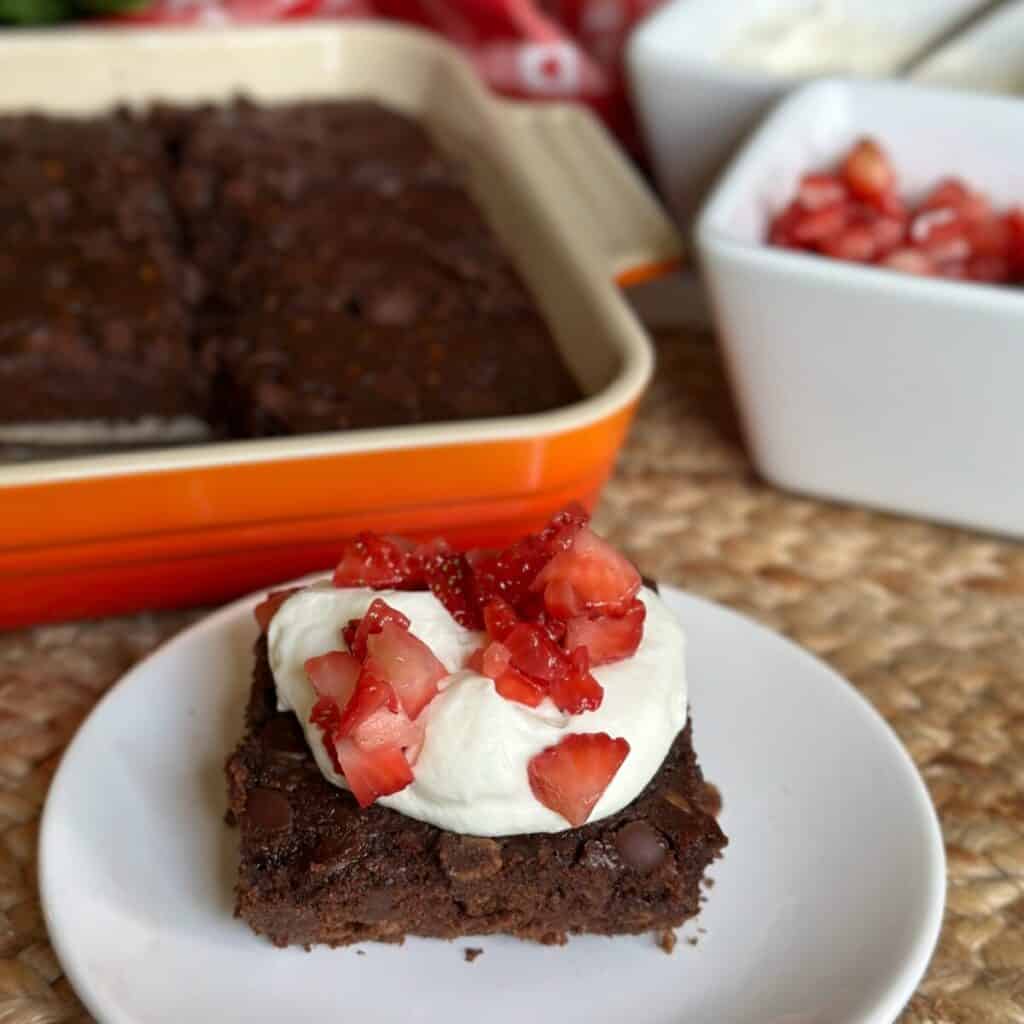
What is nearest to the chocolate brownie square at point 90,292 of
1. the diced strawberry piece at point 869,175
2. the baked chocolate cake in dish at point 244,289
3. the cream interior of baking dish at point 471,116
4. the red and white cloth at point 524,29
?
the baked chocolate cake in dish at point 244,289

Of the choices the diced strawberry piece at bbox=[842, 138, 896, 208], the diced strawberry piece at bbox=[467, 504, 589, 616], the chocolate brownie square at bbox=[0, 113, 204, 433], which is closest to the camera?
the diced strawberry piece at bbox=[467, 504, 589, 616]

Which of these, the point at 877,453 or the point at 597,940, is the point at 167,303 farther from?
the point at 597,940

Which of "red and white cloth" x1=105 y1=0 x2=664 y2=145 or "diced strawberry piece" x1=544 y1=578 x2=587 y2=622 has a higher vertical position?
"diced strawberry piece" x1=544 y1=578 x2=587 y2=622

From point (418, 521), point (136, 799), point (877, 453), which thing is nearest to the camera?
point (136, 799)

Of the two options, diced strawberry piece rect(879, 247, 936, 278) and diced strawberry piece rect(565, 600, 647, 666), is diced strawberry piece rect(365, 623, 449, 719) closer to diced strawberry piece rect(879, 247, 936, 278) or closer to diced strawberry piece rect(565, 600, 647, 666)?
diced strawberry piece rect(565, 600, 647, 666)

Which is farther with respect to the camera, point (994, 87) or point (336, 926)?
point (994, 87)

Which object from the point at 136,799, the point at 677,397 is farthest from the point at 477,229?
the point at 136,799

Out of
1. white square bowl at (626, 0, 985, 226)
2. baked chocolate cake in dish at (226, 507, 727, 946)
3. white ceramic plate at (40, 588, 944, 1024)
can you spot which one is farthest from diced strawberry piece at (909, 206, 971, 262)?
baked chocolate cake in dish at (226, 507, 727, 946)
